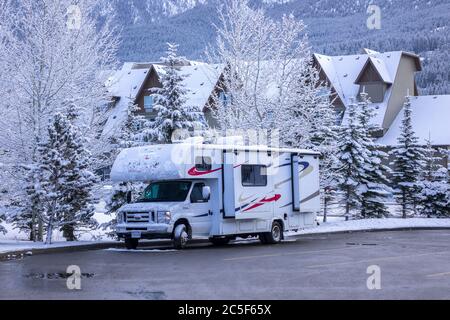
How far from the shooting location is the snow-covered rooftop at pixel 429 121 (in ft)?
198

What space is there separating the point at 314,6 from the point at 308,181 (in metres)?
158

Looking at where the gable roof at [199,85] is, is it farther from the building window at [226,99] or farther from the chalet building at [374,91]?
the building window at [226,99]

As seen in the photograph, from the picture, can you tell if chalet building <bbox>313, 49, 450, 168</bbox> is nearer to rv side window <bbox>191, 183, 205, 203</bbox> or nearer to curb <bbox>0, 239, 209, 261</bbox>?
curb <bbox>0, 239, 209, 261</bbox>

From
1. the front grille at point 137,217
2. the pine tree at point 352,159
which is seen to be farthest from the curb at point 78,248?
the pine tree at point 352,159

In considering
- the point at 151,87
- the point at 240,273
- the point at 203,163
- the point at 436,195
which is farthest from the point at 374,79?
the point at 240,273

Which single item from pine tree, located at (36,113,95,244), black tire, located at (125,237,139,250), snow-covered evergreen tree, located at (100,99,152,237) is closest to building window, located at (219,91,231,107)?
snow-covered evergreen tree, located at (100,99,152,237)

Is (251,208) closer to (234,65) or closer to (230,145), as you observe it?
(230,145)

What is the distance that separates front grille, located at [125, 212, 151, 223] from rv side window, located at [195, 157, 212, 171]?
6.81 feet

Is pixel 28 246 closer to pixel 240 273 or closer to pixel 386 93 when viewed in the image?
pixel 240 273

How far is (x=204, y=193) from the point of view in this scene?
22.5 metres

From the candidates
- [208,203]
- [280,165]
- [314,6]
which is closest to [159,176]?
[208,203]

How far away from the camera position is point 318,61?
6384 cm

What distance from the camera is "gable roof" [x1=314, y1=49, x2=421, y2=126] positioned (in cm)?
6294

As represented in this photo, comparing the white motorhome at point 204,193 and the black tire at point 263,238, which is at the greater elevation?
the white motorhome at point 204,193
